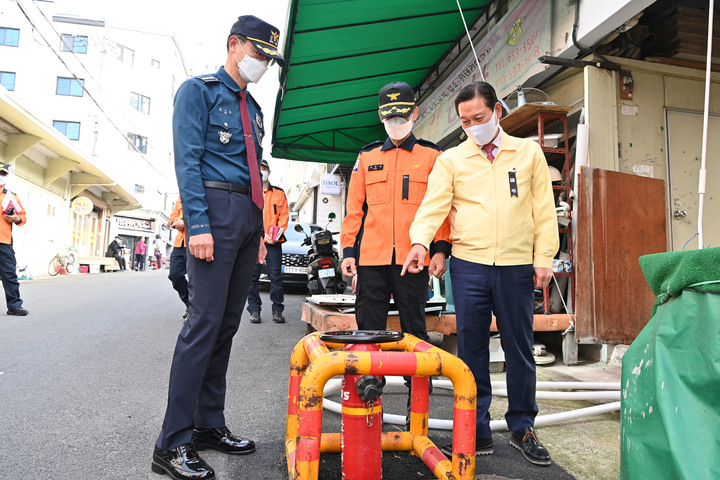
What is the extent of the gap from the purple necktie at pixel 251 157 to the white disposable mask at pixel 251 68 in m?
0.10

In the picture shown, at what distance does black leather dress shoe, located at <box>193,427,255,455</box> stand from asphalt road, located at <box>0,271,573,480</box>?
0.04 meters

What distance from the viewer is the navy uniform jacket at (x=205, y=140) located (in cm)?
210

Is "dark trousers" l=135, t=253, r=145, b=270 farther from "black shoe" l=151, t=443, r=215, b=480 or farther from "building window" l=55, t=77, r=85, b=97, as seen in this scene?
"black shoe" l=151, t=443, r=215, b=480

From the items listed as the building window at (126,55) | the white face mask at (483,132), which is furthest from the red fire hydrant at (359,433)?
the building window at (126,55)

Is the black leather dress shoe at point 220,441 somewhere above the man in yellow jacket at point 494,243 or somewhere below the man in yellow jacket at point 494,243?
below

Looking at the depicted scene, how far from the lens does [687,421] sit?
47.8 inches

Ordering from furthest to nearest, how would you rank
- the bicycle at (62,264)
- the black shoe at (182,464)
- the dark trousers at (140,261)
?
the dark trousers at (140,261)
the bicycle at (62,264)
the black shoe at (182,464)

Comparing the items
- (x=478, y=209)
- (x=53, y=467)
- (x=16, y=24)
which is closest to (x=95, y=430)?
(x=53, y=467)

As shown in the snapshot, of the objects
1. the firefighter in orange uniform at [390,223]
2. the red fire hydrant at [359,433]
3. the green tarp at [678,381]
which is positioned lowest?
the red fire hydrant at [359,433]

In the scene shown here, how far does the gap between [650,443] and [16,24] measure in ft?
131

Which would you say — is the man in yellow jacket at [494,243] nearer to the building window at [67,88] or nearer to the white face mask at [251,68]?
the white face mask at [251,68]

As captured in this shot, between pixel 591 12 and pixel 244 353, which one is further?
pixel 244 353

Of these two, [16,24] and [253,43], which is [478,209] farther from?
[16,24]

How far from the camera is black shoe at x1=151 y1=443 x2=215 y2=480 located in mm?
1940
